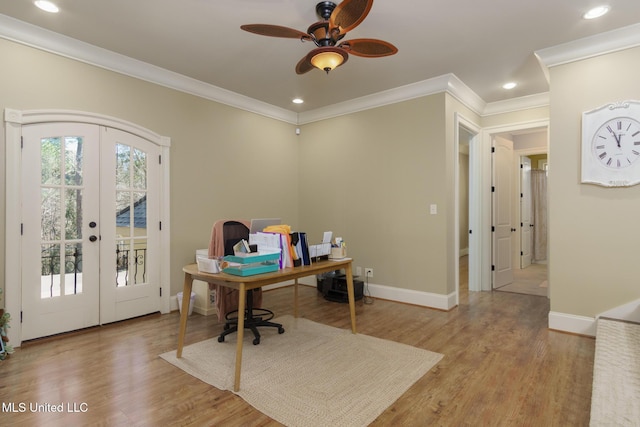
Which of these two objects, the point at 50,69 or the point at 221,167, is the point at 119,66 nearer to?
the point at 50,69

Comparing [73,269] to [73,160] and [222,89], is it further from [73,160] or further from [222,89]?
A: [222,89]

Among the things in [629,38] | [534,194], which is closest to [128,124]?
[629,38]

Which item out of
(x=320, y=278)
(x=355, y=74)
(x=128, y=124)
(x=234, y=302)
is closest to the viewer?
(x=234, y=302)

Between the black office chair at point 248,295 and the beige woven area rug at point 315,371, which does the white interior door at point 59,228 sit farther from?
the black office chair at point 248,295

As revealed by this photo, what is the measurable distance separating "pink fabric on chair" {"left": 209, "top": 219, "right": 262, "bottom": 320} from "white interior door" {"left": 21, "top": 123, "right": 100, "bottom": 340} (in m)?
1.25

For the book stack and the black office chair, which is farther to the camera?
the black office chair

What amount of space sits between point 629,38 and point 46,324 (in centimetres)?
569

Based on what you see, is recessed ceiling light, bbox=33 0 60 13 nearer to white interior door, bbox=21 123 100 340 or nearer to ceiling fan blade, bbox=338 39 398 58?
white interior door, bbox=21 123 100 340

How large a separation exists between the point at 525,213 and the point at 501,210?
2.80m

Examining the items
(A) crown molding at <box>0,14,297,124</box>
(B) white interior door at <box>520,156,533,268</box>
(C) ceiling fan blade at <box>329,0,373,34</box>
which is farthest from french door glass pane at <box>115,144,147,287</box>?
(B) white interior door at <box>520,156,533,268</box>

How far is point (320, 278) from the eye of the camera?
475 cm

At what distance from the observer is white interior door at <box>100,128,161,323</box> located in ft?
11.1

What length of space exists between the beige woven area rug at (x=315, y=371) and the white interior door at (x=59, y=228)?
125 cm

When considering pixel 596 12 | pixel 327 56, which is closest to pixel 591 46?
pixel 596 12
